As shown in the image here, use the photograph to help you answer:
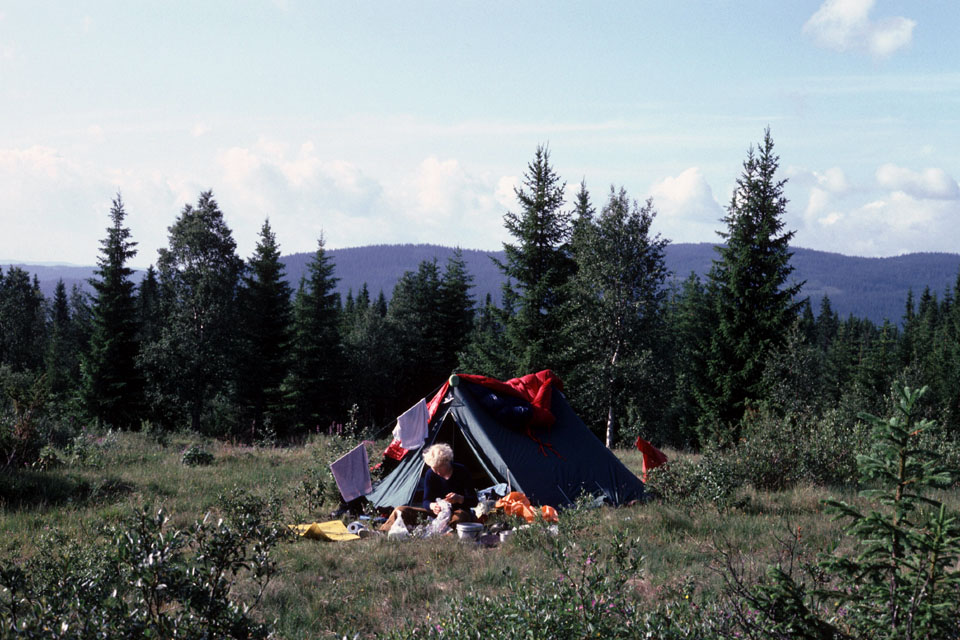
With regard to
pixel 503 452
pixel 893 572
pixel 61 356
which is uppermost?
pixel 893 572

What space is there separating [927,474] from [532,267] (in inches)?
838

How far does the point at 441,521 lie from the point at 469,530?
47cm

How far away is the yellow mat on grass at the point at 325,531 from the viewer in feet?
23.6

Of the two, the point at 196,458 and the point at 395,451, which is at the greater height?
the point at 395,451

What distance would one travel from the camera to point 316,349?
3319 centimetres

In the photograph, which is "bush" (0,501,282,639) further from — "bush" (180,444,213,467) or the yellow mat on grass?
"bush" (180,444,213,467)

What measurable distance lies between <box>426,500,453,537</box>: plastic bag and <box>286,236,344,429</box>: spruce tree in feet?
83.9

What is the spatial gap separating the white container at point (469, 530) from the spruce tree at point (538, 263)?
15947 millimetres

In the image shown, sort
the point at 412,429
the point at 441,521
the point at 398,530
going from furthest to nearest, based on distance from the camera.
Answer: the point at 412,429 → the point at 441,521 → the point at 398,530

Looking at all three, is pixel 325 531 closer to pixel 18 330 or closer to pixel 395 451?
pixel 395 451

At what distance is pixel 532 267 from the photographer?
2383 cm

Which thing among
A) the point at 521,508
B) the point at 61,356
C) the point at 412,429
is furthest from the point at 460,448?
the point at 61,356

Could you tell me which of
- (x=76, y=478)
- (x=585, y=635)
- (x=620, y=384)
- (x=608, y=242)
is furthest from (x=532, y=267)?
(x=585, y=635)

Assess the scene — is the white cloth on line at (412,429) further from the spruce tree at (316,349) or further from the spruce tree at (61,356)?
the spruce tree at (61,356)
